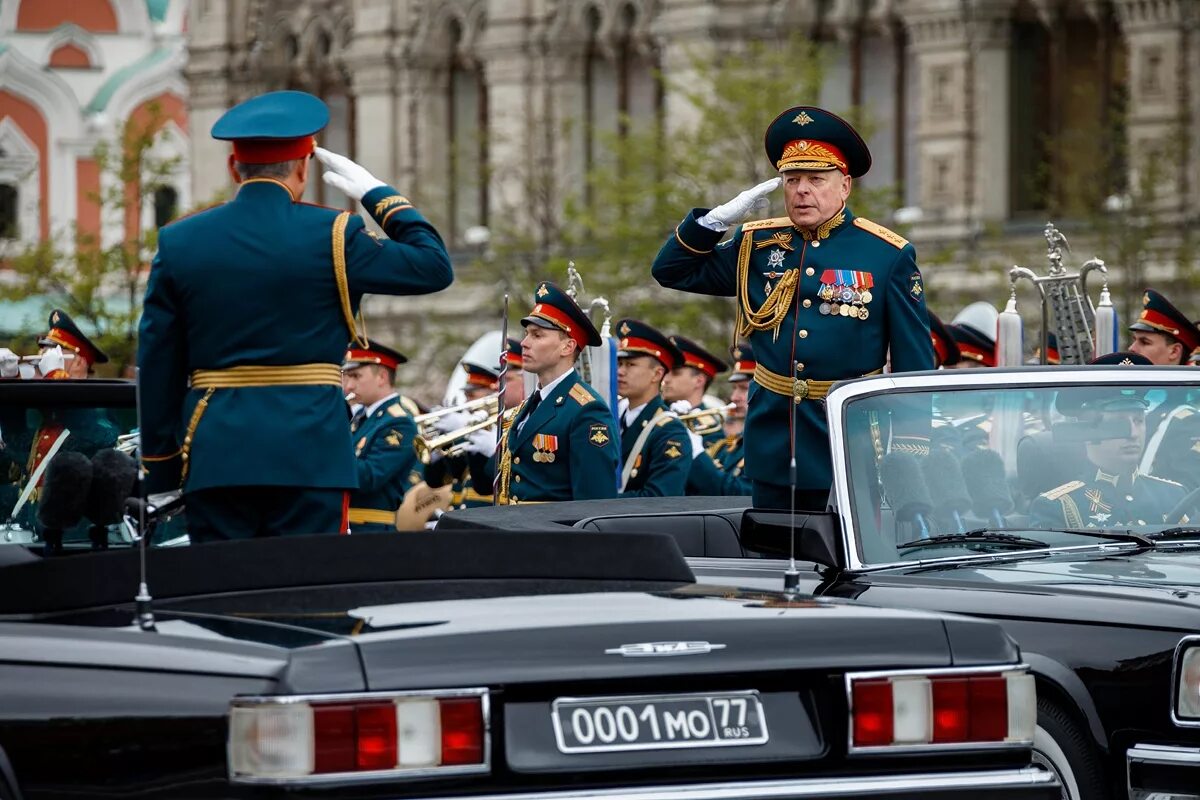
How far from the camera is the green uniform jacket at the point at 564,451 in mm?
11211

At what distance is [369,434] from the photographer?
1473 centimetres

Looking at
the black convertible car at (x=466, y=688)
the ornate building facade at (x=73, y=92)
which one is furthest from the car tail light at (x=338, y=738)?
the ornate building facade at (x=73, y=92)

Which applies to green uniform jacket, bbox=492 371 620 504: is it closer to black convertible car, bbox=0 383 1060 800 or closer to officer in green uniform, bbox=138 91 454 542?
officer in green uniform, bbox=138 91 454 542

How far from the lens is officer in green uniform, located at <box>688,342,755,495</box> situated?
14.5 m

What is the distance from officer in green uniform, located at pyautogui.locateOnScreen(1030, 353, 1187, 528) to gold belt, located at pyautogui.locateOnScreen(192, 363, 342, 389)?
211 centimetres

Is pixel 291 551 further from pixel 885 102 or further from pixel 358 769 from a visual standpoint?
pixel 885 102

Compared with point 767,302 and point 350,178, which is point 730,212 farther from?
point 350,178

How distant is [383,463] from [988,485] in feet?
24.7

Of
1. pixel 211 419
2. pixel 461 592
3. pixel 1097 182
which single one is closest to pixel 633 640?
pixel 461 592

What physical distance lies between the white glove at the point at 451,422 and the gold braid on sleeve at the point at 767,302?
24.6 feet

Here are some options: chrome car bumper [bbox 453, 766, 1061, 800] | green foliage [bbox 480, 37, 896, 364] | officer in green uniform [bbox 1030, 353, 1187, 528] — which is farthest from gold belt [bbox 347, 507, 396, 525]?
green foliage [bbox 480, 37, 896, 364]

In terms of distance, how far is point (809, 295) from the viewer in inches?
353

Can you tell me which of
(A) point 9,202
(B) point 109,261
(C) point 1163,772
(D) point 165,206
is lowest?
(C) point 1163,772

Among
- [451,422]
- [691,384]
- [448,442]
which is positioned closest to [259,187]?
[448,442]
